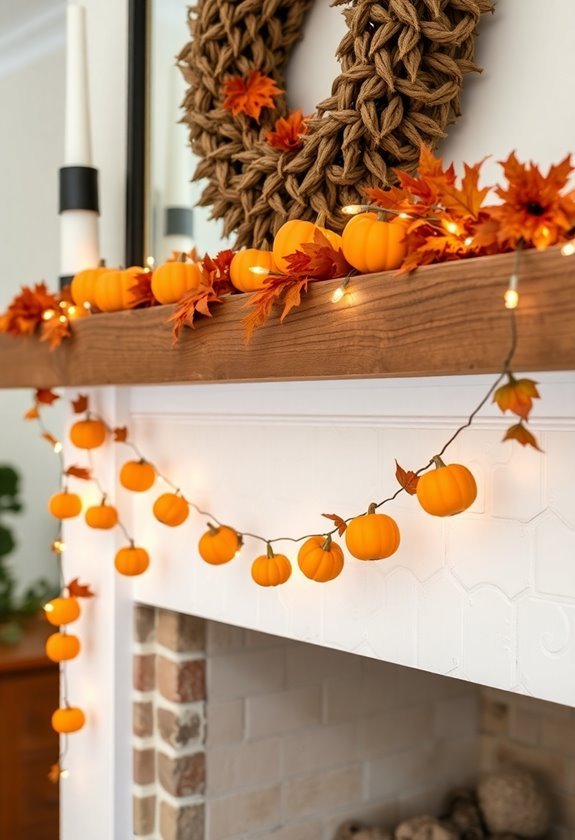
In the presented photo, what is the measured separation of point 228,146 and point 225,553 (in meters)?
0.57

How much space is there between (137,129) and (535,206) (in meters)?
1.11

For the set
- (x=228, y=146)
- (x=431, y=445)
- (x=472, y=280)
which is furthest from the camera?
(x=228, y=146)

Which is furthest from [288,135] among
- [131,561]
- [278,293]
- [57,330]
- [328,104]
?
[131,561]

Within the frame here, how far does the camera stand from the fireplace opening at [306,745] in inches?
62.5

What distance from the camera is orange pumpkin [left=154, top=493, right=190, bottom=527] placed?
1.40 meters

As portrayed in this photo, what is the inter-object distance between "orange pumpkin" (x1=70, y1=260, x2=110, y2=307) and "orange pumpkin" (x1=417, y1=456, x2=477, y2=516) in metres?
0.68

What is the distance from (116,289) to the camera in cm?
139

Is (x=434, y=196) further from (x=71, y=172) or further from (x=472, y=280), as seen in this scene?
(x=71, y=172)

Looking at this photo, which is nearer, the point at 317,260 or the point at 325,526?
the point at 317,260

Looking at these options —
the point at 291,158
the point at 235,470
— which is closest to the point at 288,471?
the point at 235,470

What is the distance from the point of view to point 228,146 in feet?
4.59

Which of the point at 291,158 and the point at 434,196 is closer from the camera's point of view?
the point at 434,196

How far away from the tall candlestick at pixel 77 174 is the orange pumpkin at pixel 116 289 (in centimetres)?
28

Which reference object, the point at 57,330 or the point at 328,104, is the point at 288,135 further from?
the point at 57,330
